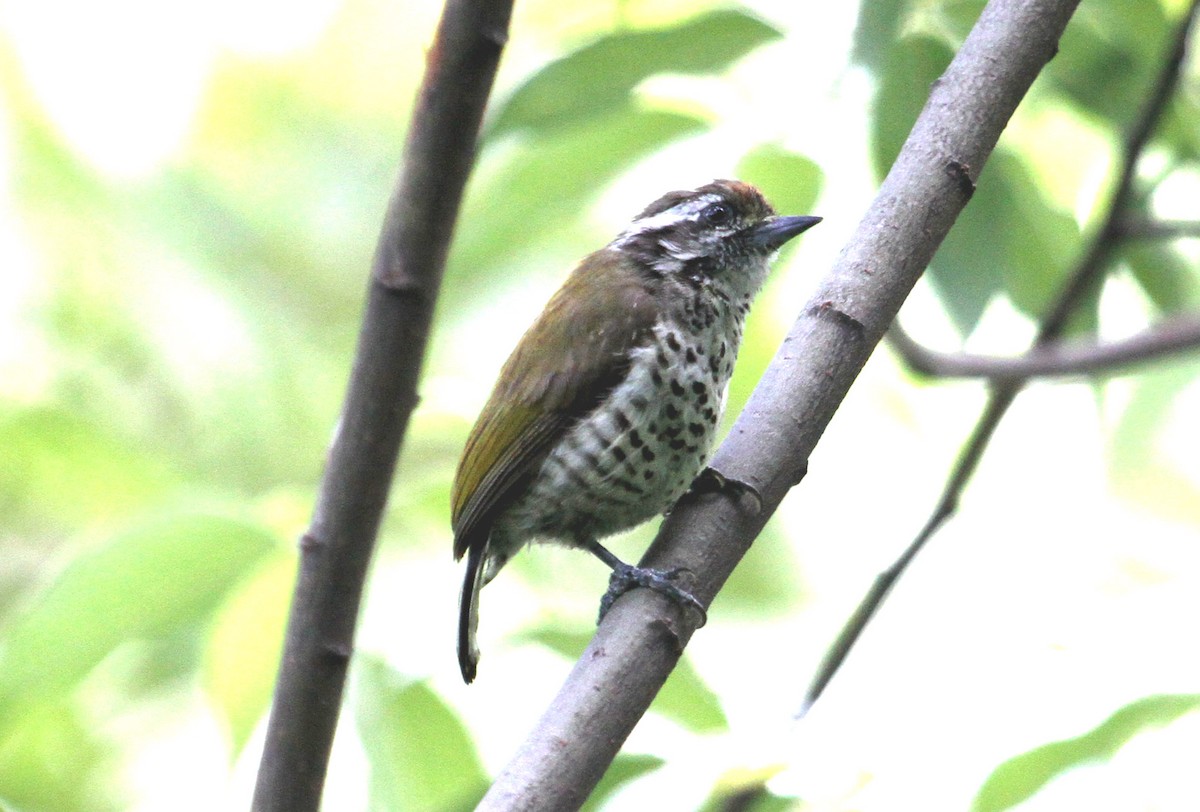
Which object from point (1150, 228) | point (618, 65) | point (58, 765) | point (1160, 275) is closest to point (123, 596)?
point (618, 65)

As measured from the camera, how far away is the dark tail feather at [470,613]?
2.83 meters

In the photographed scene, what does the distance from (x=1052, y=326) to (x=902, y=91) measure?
689mm

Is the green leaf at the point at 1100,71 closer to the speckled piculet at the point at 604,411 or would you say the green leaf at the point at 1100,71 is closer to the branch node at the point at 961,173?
the speckled piculet at the point at 604,411

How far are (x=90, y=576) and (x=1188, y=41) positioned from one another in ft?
7.28

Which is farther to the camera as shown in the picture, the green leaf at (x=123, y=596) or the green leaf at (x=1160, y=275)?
the green leaf at (x=1160, y=275)

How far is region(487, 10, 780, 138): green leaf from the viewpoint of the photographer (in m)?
2.31

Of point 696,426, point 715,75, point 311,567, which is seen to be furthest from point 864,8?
point 311,567

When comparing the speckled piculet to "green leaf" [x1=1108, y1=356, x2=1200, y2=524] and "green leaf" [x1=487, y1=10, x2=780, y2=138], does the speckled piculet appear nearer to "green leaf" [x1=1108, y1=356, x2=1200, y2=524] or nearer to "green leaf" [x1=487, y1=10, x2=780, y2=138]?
"green leaf" [x1=487, y1=10, x2=780, y2=138]

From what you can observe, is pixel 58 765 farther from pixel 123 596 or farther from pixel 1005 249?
pixel 1005 249

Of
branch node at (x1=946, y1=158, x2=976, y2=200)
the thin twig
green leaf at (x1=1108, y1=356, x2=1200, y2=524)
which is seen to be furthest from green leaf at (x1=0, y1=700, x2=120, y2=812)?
green leaf at (x1=1108, y1=356, x2=1200, y2=524)

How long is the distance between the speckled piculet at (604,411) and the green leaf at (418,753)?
17.1 inches

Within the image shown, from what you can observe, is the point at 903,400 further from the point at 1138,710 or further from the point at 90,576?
the point at 90,576

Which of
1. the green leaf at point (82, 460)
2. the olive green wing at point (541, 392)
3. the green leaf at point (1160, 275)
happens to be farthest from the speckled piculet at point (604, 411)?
the green leaf at point (82, 460)

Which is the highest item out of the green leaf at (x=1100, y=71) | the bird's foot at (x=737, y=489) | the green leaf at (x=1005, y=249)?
the green leaf at (x=1100, y=71)
